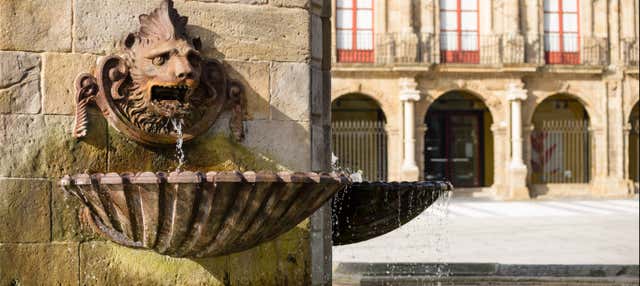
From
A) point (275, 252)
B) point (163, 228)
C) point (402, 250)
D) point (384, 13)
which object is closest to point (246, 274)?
point (275, 252)

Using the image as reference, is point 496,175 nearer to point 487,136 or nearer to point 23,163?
point 487,136

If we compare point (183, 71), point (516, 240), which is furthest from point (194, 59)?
point (516, 240)

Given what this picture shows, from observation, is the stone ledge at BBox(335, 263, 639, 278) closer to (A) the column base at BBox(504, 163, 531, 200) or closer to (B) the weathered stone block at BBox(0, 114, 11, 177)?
(B) the weathered stone block at BBox(0, 114, 11, 177)

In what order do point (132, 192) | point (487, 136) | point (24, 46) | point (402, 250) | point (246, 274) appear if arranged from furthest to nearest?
point (487, 136) → point (402, 250) → point (246, 274) → point (24, 46) → point (132, 192)

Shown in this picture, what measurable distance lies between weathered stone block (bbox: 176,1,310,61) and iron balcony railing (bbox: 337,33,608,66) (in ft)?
68.5

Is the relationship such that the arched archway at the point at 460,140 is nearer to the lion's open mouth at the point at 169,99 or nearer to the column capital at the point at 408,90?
the column capital at the point at 408,90

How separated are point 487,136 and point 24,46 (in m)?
24.3

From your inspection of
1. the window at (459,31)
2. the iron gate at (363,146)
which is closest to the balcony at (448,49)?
the window at (459,31)

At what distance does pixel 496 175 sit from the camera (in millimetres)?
25594

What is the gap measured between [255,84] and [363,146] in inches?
858

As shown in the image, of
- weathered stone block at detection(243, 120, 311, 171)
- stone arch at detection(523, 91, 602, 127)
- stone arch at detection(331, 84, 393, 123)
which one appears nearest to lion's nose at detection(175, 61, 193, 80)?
weathered stone block at detection(243, 120, 311, 171)

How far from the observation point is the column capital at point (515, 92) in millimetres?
25062

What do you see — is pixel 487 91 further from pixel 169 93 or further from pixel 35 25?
pixel 35 25

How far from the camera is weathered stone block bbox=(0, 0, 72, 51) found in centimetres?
333
